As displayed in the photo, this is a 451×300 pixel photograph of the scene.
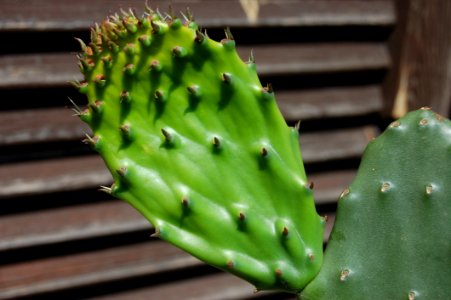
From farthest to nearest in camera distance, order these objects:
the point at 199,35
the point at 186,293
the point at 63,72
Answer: the point at 186,293 < the point at 63,72 < the point at 199,35

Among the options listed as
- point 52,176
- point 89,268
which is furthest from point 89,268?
point 52,176

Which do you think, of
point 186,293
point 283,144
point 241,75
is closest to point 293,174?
point 283,144

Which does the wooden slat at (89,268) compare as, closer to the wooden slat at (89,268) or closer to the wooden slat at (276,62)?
the wooden slat at (89,268)

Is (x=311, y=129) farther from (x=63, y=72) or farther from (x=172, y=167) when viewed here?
(x=172, y=167)

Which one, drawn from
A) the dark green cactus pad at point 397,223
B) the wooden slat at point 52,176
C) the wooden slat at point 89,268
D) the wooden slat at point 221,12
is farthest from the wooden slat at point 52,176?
the dark green cactus pad at point 397,223

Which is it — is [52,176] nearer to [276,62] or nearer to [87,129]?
[87,129]

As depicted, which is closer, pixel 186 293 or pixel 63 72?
pixel 63 72

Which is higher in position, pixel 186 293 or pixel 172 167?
pixel 172 167
